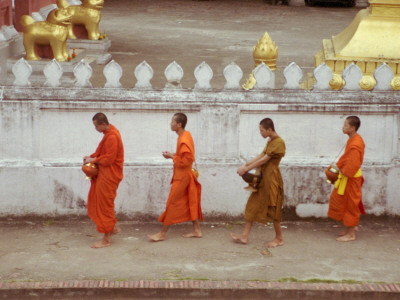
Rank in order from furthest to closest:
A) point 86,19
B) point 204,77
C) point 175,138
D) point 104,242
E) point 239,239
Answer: point 86,19 < point 175,138 < point 204,77 < point 239,239 < point 104,242

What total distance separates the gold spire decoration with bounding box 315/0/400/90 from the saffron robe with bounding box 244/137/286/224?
2188 mm

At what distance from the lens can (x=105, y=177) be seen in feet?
25.1

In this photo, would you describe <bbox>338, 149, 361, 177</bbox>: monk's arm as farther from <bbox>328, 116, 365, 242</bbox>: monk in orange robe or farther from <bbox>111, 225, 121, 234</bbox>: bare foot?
<bbox>111, 225, 121, 234</bbox>: bare foot

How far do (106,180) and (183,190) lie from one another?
0.79 metres

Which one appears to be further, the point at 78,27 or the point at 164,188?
the point at 78,27

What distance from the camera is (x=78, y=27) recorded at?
14.7 meters

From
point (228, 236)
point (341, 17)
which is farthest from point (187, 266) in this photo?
point (341, 17)

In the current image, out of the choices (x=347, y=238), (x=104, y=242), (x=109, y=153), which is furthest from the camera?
(x=347, y=238)

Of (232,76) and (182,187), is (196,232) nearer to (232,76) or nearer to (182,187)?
(182,187)

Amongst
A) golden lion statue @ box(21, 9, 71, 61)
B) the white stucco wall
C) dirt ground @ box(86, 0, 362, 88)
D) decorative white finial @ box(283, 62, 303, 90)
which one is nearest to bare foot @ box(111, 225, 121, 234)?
the white stucco wall

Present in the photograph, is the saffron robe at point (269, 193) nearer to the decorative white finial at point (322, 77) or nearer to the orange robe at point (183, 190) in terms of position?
the orange robe at point (183, 190)

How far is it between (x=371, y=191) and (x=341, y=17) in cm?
1516

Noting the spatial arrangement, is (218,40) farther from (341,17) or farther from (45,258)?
(45,258)

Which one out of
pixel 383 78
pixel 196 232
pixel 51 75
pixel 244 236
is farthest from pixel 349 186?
pixel 51 75
